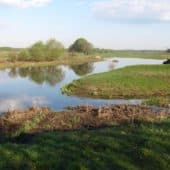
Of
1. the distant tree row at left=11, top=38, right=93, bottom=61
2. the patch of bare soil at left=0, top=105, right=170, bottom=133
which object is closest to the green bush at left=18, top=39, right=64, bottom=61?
the distant tree row at left=11, top=38, right=93, bottom=61

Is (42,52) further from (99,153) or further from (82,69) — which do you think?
(99,153)

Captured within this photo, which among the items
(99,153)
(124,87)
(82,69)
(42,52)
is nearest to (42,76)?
(82,69)

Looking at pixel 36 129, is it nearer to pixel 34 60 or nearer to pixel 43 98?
pixel 43 98

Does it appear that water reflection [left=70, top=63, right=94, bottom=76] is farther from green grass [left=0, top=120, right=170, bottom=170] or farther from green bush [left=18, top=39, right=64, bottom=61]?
green grass [left=0, top=120, right=170, bottom=170]

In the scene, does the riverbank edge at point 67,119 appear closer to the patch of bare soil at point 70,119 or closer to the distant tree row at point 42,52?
the patch of bare soil at point 70,119

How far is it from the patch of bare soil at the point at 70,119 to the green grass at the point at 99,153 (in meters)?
5.12

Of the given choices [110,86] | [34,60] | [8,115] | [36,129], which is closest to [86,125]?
[36,129]

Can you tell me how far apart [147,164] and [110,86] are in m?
27.4

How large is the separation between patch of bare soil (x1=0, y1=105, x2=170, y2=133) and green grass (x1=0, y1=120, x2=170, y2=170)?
5.12 metres

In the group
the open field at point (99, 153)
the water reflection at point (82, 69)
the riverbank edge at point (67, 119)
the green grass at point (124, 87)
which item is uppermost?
the open field at point (99, 153)

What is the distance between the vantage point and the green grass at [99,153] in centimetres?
998

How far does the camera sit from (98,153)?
1069 cm

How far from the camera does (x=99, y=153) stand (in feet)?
35.1

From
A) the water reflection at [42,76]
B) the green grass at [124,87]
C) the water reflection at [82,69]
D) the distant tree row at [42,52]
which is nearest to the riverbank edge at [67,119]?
the green grass at [124,87]
